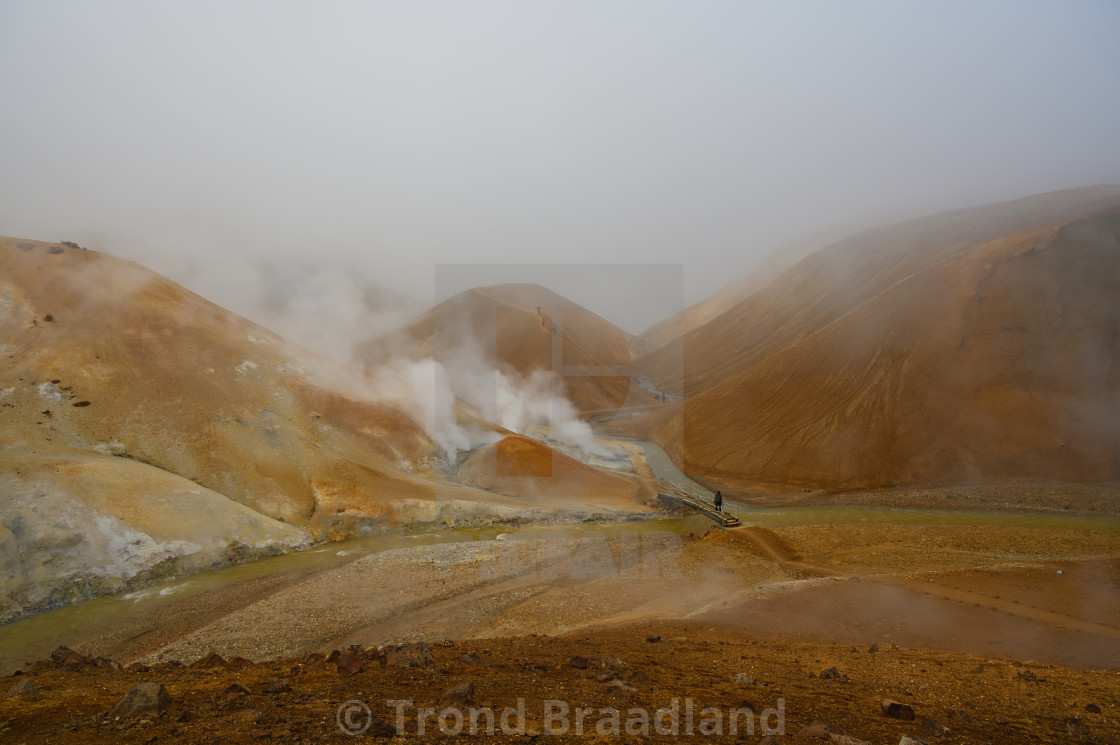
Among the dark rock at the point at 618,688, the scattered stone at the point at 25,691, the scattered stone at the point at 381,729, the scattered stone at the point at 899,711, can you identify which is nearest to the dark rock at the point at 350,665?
the scattered stone at the point at 381,729

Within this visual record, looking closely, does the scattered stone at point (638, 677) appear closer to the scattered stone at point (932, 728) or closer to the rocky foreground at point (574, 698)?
the rocky foreground at point (574, 698)

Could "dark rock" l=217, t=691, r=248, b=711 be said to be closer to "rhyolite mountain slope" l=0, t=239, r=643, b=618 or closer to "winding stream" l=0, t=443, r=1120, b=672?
"winding stream" l=0, t=443, r=1120, b=672

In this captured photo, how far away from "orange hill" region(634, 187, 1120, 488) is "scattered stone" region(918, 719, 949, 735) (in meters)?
23.2

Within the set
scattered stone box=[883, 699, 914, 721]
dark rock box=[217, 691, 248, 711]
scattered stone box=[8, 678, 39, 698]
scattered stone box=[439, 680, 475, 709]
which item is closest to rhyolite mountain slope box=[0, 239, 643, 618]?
scattered stone box=[8, 678, 39, 698]

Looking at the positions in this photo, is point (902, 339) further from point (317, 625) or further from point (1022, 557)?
point (317, 625)

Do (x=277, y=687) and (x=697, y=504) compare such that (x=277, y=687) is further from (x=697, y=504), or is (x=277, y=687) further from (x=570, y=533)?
(x=697, y=504)

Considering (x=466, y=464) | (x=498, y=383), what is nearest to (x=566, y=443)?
(x=466, y=464)

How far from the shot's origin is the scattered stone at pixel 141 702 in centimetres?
505

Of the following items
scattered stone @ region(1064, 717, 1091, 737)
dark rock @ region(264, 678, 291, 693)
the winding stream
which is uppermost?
dark rock @ region(264, 678, 291, 693)

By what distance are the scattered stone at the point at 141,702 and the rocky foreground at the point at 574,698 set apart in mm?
11

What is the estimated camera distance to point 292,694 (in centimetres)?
590

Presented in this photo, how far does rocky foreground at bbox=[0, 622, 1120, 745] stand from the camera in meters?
4.92

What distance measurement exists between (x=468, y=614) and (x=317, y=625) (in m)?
3.20

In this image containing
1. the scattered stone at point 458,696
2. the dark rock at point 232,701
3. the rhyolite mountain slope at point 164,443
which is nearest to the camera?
the dark rock at point 232,701
